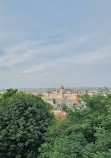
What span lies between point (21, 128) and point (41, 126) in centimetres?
106

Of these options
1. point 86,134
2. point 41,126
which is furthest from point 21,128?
point 86,134


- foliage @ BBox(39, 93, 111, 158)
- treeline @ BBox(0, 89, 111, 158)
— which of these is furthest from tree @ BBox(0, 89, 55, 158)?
foliage @ BBox(39, 93, 111, 158)

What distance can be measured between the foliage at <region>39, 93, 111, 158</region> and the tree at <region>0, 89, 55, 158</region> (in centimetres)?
77

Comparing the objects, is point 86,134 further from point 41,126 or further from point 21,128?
point 21,128

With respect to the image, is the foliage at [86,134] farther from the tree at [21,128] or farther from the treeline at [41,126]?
the tree at [21,128]

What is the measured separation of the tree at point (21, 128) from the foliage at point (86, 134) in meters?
0.77

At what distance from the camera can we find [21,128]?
738cm

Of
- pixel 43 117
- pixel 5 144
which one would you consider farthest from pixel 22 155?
pixel 43 117

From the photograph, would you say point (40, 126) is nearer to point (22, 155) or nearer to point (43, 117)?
point (43, 117)

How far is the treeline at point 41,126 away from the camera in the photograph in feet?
15.7

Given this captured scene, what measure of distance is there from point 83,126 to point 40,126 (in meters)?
3.78

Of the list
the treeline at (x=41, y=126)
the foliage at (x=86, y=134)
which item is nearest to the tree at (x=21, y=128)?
the treeline at (x=41, y=126)

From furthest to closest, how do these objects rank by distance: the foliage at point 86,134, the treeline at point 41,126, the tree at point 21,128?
the tree at point 21,128
the treeline at point 41,126
the foliage at point 86,134

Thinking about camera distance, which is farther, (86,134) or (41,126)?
(41,126)
